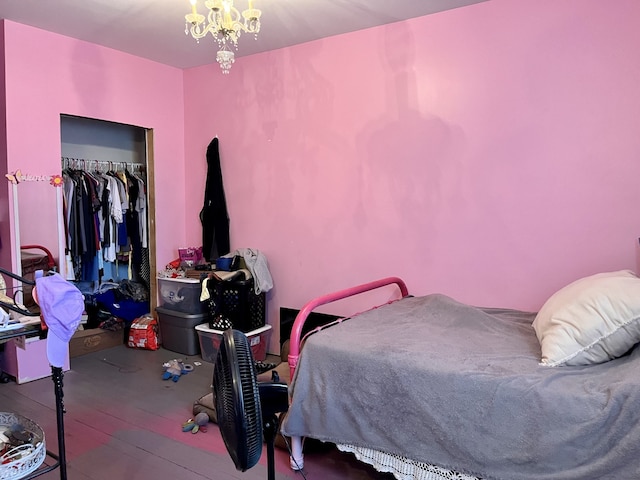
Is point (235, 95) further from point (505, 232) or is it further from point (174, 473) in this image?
point (174, 473)

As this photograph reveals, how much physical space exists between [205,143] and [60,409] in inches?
116

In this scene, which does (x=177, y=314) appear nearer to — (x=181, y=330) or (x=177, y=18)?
(x=181, y=330)

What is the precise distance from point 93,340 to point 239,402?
3503 millimetres

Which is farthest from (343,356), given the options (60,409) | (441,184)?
(441,184)

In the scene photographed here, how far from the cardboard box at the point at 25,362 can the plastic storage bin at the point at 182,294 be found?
3.23ft

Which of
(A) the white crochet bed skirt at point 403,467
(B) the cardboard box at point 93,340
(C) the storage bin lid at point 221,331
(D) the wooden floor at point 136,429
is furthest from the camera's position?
(B) the cardboard box at point 93,340

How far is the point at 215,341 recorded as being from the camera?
371cm

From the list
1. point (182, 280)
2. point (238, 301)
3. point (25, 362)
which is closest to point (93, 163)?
point (182, 280)

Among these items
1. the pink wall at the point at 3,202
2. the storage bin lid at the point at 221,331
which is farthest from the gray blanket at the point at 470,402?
the pink wall at the point at 3,202

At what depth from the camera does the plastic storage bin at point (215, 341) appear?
12.1ft

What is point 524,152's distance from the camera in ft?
9.30

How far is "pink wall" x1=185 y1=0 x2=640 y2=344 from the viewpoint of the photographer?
2.63m

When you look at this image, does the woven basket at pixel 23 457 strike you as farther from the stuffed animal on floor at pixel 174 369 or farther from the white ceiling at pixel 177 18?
the white ceiling at pixel 177 18

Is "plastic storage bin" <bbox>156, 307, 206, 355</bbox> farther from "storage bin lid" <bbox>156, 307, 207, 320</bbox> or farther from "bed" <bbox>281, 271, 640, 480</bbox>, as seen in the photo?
"bed" <bbox>281, 271, 640, 480</bbox>
